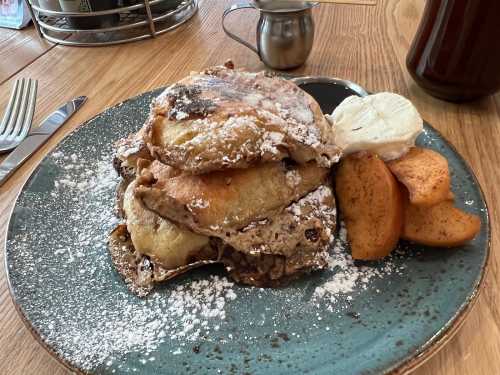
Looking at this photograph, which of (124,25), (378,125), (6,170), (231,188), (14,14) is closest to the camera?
(231,188)

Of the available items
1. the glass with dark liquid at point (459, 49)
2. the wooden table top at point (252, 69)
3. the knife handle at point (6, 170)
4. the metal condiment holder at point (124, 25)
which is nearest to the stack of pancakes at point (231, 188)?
the wooden table top at point (252, 69)

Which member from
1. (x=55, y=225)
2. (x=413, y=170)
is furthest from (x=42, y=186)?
(x=413, y=170)

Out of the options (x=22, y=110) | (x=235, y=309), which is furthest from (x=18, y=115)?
(x=235, y=309)

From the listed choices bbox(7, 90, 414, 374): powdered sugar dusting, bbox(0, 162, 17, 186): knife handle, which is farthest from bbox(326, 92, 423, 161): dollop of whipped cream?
bbox(0, 162, 17, 186): knife handle

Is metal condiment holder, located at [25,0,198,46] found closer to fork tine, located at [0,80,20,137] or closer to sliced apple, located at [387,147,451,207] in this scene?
fork tine, located at [0,80,20,137]

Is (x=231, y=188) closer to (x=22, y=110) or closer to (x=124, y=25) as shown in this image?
(x=22, y=110)

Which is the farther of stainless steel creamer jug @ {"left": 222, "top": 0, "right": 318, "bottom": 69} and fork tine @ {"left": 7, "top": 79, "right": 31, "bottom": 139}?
stainless steel creamer jug @ {"left": 222, "top": 0, "right": 318, "bottom": 69}
